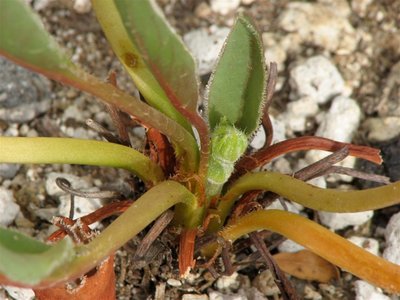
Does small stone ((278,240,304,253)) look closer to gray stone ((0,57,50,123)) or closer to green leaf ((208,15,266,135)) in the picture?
green leaf ((208,15,266,135))

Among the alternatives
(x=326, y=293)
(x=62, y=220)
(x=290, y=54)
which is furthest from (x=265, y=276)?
(x=290, y=54)

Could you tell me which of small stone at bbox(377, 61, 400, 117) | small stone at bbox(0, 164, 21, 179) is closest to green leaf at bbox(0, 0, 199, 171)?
small stone at bbox(0, 164, 21, 179)

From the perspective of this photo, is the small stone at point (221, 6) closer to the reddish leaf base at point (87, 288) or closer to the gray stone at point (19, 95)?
the gray stone at point (19, 95)

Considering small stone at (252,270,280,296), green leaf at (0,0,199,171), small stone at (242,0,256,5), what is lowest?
small stone at (252,270,280,296)

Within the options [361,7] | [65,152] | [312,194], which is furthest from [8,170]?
[361,7]

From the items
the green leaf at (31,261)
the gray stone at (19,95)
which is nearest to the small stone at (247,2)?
the gray stone at (19,95)

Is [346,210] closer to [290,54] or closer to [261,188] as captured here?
[261,188]
